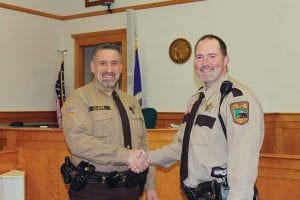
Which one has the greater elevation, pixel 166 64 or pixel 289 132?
pixel 166 64

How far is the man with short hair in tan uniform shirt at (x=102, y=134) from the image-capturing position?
250cm

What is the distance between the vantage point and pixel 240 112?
2.03m

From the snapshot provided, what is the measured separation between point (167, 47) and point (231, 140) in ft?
14.6

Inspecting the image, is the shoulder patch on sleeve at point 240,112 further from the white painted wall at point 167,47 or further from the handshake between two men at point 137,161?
the white painted wall at point 167,47

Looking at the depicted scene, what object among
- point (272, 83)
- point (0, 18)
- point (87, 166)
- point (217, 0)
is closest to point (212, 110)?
point (87, 166)

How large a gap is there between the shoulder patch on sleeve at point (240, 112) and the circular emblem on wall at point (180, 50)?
414cm

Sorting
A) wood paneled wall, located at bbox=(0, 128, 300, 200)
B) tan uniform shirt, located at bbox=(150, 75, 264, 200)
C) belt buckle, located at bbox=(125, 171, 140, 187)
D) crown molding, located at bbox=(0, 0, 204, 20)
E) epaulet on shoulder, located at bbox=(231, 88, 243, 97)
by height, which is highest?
crown molding, located at bbox=(0, 0, 204, 20)

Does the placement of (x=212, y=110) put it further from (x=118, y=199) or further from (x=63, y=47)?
(x=63, y=47)

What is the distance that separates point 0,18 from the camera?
6270 millimetres

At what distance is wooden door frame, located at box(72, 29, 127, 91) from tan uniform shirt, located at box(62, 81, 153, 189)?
160 inches

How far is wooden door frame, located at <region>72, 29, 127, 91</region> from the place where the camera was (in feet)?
22.3

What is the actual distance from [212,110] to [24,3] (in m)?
5.23

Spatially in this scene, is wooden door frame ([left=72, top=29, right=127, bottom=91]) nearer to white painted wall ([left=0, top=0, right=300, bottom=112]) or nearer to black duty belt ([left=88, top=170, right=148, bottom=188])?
white painted wall ([left=0, top=0, right=300, bottom=112])

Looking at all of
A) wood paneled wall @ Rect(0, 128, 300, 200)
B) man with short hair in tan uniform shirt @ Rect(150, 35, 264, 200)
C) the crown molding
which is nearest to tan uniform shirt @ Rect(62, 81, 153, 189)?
man with short hair in tan uniform shirt @ Rect(150, 35, 264, 200)
